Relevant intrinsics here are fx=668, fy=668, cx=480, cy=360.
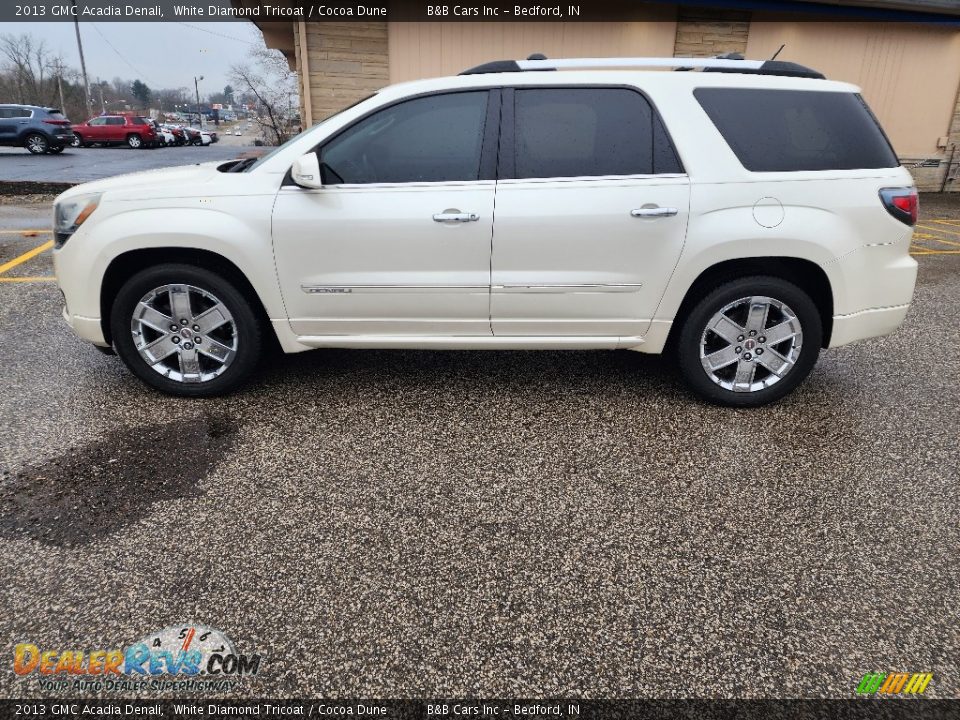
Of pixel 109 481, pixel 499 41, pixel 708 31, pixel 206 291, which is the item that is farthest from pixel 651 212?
pixel 708 31

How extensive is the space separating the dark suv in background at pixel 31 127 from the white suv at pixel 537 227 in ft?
88.7

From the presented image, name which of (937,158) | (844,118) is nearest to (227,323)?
(844,118)

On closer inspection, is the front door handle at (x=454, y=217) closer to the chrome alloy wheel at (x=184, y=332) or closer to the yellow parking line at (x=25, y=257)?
the chrome alloy wheel at (x=184, y=332)

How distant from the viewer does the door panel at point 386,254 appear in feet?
11.7

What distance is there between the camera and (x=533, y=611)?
7.61ft

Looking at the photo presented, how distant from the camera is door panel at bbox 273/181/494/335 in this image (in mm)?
3580

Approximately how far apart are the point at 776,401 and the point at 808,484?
94 centimetres

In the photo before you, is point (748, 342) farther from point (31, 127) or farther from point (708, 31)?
point (31, 127)


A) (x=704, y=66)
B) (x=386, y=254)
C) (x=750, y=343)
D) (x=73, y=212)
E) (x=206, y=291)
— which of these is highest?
(x=704, y=66)

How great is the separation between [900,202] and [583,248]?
174cm

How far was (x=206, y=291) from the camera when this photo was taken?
3752mm

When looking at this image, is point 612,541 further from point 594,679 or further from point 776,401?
point 776,401

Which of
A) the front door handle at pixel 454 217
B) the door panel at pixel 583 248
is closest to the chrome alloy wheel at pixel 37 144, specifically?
the front door handle at pixel 454 217

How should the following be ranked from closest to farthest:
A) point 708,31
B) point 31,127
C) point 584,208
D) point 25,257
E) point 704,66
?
point 584,208 → point 704,66 → point 25,257 → point 708,31 → point 31,127
